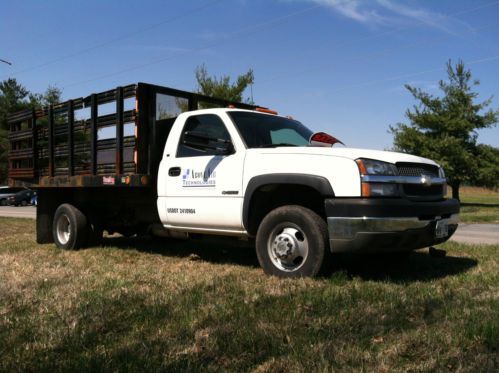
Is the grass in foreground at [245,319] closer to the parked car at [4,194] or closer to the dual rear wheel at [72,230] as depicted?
the dual rear wheel at [72,230]

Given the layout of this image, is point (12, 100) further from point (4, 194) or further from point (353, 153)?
point (353, 153)

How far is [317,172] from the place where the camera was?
5.08 meters

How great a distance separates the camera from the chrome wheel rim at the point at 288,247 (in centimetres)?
527

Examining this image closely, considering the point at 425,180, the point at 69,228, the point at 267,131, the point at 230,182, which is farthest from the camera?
the point at 69,228

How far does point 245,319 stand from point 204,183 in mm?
2595

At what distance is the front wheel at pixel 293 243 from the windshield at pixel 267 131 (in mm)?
1006

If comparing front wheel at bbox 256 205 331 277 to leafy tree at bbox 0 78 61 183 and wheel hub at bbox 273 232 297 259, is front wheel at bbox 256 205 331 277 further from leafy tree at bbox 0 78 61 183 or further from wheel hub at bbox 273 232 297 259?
leafy tree at bbox 0 78 61 183

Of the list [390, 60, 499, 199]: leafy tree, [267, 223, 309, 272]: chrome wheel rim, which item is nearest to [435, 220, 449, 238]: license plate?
[267, 223, 309, 272]: chrome wheel rim

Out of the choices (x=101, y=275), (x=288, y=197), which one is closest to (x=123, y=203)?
(x=101, y=275)

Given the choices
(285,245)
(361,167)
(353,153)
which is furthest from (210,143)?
(361,167)

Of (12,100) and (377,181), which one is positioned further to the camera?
(12,100)

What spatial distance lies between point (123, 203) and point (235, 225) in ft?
8.35

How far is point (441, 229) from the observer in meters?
5.37

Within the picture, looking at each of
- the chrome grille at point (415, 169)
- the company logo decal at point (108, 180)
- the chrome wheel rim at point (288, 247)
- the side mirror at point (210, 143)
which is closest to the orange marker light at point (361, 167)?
the chrome grille at point (415, 169)
